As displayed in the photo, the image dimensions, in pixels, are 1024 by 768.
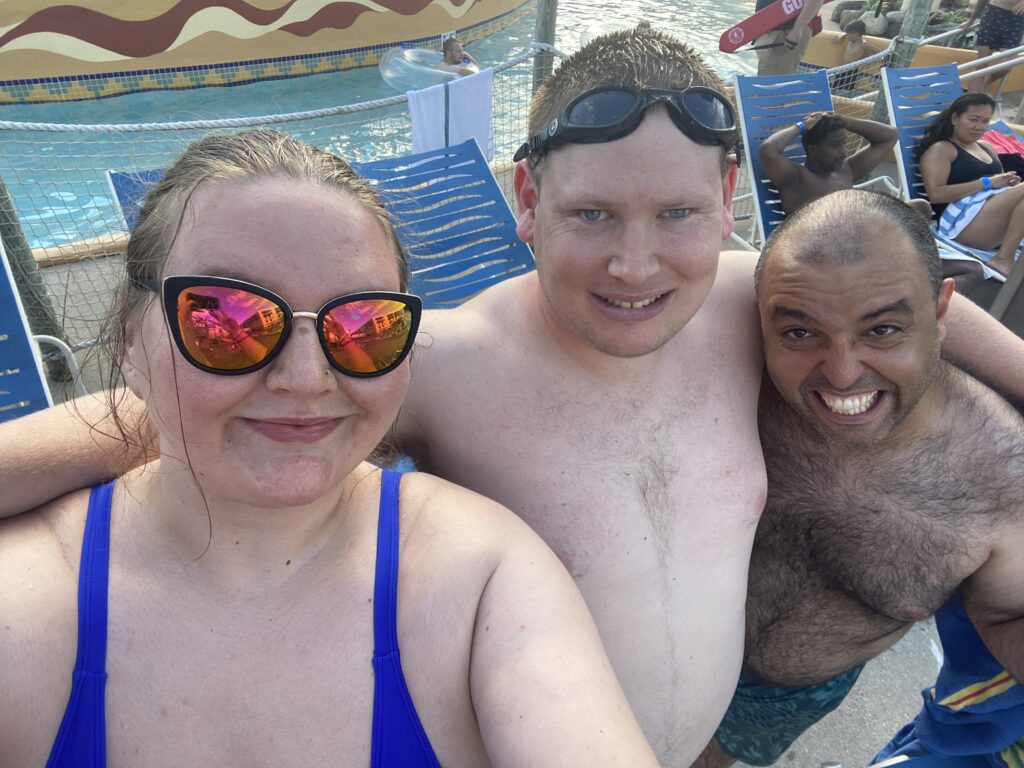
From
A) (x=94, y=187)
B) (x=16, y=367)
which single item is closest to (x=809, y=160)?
(x=16, y=367)

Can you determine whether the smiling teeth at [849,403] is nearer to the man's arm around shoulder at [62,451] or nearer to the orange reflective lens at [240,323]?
the orange reflective lens at [240,323]

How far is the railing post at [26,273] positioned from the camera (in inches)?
135

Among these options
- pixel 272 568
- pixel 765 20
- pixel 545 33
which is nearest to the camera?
pixel 272 568

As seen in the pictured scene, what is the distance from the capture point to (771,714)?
2.10 metres

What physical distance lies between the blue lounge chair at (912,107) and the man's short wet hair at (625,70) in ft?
15.8

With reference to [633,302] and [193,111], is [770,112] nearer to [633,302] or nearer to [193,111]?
[633,302]

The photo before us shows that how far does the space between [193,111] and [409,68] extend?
347 cm

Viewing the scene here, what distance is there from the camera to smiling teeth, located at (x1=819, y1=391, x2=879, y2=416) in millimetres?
1611

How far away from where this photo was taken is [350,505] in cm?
126

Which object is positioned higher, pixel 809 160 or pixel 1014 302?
pixel 809 160

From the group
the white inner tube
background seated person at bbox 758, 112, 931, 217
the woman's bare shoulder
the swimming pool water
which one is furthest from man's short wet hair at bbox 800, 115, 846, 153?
the white inner tube

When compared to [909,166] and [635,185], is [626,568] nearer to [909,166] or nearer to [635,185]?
[635,185]

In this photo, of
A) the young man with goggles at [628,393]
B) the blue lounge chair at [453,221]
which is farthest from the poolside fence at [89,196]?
the young man with goggles at [628,393]

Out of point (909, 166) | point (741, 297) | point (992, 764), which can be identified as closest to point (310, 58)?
point (909, 166)
